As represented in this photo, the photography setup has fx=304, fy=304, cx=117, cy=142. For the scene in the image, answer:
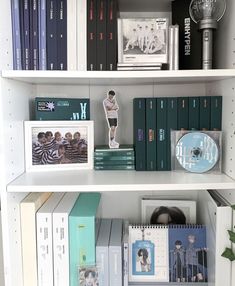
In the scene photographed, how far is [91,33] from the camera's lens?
2.92 ft

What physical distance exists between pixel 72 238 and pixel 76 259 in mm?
73

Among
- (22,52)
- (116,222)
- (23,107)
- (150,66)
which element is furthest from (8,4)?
(116,222)

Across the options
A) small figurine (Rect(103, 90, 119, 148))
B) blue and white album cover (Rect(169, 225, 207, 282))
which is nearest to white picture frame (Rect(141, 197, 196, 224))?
blue and white album cover (Rect(169, 225, 207, 282))

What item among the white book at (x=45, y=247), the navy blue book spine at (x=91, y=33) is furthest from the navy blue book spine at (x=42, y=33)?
the white book at (x=45, y=247)

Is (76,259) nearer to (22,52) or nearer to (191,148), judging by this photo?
(191,148)

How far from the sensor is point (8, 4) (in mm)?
857

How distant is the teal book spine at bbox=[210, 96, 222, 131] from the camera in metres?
0.97

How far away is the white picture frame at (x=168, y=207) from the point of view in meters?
1.15

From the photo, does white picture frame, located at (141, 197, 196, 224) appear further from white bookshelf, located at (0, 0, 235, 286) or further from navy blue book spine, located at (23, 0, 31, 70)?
navy blue book spine, located at (23, 0, 31, 70)

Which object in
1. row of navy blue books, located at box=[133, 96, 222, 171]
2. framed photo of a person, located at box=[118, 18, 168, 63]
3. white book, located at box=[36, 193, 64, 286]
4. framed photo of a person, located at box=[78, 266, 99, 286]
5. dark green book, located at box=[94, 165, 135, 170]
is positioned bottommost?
framed photo of a person, located at box=[78, 266, 99, 286]

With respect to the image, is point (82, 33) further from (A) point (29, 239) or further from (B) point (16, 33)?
(A) point (29, 239)

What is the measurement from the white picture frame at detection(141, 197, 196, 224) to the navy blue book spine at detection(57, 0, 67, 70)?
1.99ft

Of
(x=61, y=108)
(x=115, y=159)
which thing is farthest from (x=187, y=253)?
(x=61, y=108)

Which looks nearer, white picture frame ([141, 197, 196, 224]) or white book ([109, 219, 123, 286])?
white book ([109, 219, 123, 286])
